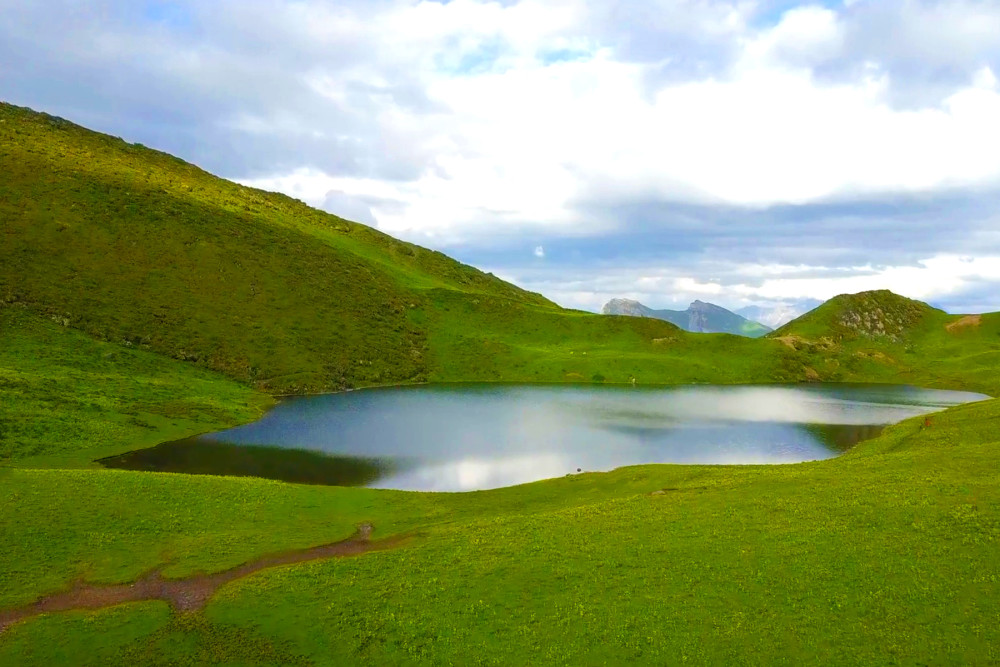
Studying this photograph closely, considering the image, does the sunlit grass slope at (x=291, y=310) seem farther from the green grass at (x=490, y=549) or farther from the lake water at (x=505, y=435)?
the lake water at (x=505, y=435)

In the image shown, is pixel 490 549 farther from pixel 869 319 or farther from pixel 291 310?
pixel 869 319

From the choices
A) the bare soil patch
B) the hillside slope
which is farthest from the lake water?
the bare soil patch

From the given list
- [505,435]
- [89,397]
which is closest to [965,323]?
A: [505,435]

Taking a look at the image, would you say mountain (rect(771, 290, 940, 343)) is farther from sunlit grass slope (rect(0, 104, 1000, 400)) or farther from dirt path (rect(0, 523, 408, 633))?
dirt path (rect(0, 523, 408, 633))

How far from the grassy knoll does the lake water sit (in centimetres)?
1533

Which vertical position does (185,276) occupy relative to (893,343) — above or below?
above

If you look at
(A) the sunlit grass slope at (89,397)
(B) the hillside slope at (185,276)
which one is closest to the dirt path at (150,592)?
(A) the sunlit grass slope at (89,397)

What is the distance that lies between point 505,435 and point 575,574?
44.0 m

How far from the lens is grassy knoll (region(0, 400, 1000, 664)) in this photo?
19641 mm

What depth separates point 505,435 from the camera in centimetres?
6862

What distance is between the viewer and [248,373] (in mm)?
99688

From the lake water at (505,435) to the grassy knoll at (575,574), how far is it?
50.3 ft

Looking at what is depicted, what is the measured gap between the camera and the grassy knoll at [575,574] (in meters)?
19.6

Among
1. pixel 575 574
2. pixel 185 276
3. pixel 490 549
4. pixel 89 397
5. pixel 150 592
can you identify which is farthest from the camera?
pixel 185 276
